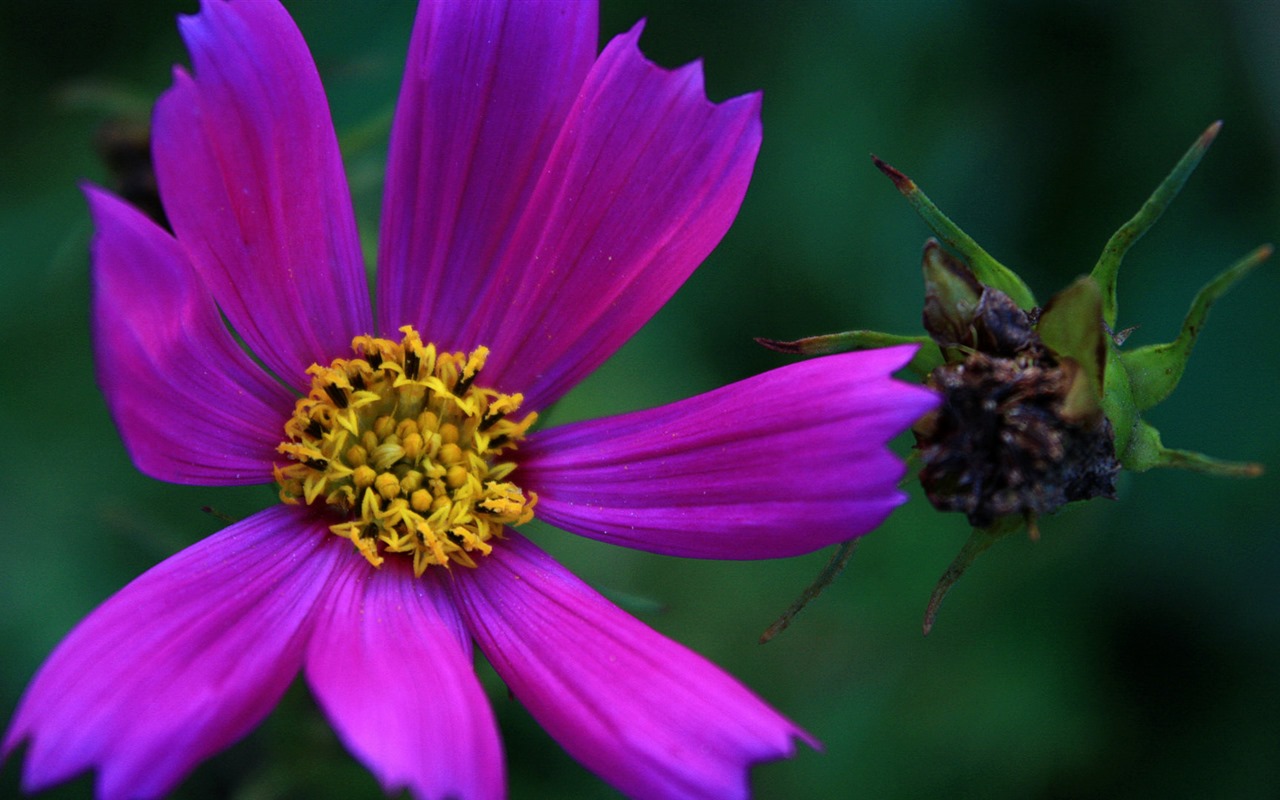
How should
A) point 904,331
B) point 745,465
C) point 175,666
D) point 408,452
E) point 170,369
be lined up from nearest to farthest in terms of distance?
1. point 175,666
2. point 170,369
3. point 745,465
4. point 408,452
5. point 904,331

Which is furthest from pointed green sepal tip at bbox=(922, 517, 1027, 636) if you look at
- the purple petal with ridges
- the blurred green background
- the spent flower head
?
the blurred green background

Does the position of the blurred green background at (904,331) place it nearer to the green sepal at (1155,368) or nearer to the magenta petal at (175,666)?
the magenta petal at (175,666)

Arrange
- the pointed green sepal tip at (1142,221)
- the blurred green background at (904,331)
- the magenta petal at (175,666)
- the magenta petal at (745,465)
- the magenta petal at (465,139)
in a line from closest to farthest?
the magenta petal at (175,666), the pointed green sepal tip at (1142,221), the magenta petal at (745,465), the magenta petal at (465,139), the blurred green background at (904,331)

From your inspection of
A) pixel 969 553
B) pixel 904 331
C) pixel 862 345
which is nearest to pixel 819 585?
pixel 969 553

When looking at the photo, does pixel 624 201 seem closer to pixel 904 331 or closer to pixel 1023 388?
pixel 1023 388

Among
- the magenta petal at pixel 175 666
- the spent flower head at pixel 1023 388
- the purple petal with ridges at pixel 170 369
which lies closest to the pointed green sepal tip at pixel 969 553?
the spent flower head at pixel 1023 388

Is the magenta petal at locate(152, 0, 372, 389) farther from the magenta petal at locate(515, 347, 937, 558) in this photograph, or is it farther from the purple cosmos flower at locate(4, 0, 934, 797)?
the magenta petal at locate(515, 347, 937, 558)

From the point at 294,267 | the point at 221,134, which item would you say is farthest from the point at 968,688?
the point at 221,134
